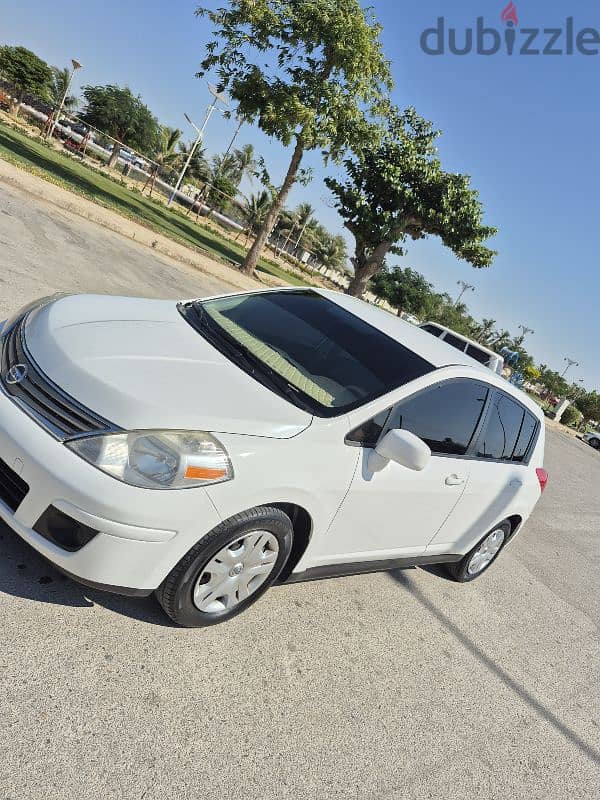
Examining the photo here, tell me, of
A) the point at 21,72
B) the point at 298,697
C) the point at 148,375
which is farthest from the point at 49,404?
the point at 21,72

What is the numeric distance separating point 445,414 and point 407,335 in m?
0.62

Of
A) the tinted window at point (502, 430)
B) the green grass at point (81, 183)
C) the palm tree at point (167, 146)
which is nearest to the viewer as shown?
the tinted window at point (502, 430)

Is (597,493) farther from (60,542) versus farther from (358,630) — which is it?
(60,542)

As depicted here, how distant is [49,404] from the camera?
2658 millimetres

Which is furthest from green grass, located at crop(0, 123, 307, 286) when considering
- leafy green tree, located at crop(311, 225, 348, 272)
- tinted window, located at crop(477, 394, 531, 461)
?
leafy green tree, located at crop(311, 225, 348, 272)

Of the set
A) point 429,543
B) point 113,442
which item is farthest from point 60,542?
point 429,543

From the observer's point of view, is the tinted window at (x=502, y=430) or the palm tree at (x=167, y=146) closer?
the tinted window at (x=502, y=430)

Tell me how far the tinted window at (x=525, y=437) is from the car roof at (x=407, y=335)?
742 mm

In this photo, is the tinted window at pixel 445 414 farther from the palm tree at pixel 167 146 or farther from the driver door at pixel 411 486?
the palm tree at pixel 167 146

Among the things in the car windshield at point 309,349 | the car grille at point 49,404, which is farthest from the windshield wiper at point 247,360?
the car grille at point 49,404

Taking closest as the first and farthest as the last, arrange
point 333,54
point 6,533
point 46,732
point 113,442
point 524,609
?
1. point 46,732
2. point 113,442
3. point 6,533
4. point 524,609
5. point 333,54

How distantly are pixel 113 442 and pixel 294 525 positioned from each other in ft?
3.44

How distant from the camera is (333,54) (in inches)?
818

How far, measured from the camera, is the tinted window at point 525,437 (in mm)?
4730
